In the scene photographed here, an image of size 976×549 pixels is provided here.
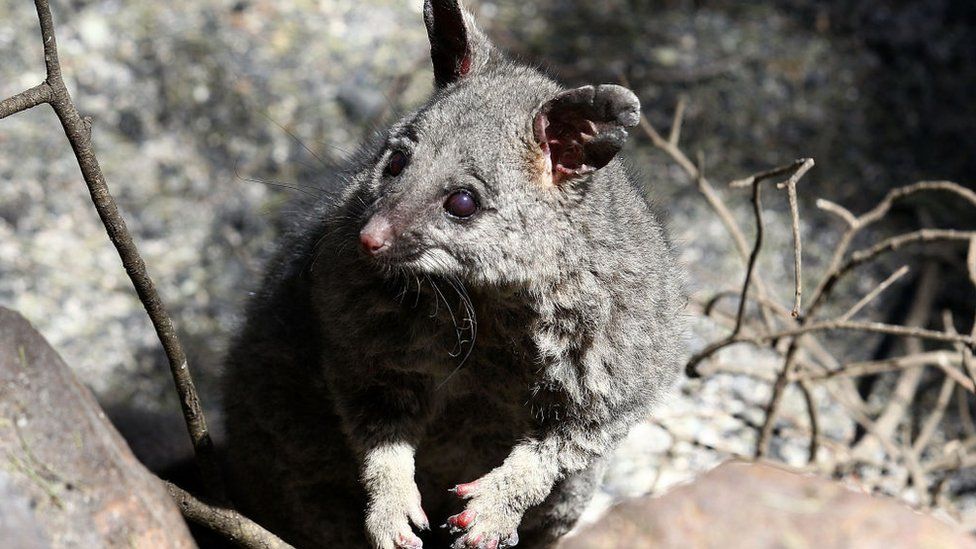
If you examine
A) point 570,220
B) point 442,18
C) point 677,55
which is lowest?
point 677,55

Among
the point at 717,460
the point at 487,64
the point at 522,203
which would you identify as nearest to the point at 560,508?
the point at 522,203

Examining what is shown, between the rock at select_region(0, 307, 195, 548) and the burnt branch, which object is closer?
the rock at select_region(0, 307, 195, 548)

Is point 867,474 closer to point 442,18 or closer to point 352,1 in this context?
point 442,18

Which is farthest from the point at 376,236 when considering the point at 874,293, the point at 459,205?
the point at 874,293

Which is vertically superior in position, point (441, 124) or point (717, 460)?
point (441, 124)

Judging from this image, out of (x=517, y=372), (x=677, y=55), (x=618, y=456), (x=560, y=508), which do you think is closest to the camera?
(x=517, y=372)

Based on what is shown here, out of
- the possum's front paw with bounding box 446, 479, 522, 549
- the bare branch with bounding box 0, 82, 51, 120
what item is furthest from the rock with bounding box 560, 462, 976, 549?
the bare branch with bounding box 0, 82, 51, 120

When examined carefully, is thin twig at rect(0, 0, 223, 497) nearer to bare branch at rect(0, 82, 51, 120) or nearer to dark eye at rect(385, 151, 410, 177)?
bare branch at rect(0, 82, 51, 120)

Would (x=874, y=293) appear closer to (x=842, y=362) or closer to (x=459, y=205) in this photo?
(x=459, y=205)
